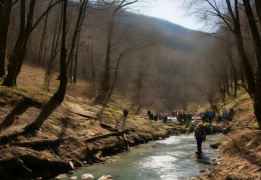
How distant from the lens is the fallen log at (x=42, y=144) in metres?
10.0

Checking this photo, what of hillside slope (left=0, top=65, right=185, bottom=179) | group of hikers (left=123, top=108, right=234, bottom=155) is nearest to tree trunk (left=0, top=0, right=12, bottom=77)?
hillside slope (left=0, top=65, right=185, bottom=179)

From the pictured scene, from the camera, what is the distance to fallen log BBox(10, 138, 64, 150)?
10.0m

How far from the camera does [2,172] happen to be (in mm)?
8344

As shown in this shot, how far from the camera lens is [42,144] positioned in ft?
36.0

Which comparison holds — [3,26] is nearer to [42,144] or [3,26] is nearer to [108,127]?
[42,144]

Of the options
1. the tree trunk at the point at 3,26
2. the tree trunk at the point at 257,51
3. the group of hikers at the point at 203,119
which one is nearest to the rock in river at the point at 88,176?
the group of hikers at the point at 203,119

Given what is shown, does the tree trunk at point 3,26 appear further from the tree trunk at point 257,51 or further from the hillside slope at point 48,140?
the tree trunk at point 257,51

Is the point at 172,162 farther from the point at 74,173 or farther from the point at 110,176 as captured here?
the point at 74,173

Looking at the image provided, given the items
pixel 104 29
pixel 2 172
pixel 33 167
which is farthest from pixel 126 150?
pixel 104 29

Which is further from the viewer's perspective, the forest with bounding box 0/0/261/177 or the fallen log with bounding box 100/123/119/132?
the fallen log with bounding box 100/123/119/132

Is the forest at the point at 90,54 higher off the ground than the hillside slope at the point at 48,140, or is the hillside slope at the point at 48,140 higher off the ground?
the forest at the point at 90,54

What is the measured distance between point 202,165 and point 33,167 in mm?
7346

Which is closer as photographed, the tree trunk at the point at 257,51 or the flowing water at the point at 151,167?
the flowing water at the point at 151,167

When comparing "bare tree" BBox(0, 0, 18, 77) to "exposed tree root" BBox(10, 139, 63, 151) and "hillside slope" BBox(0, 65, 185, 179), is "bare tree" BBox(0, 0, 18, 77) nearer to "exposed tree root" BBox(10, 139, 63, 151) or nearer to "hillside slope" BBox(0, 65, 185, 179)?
"hillside slope" BBox(0, 65, 185, 179)
